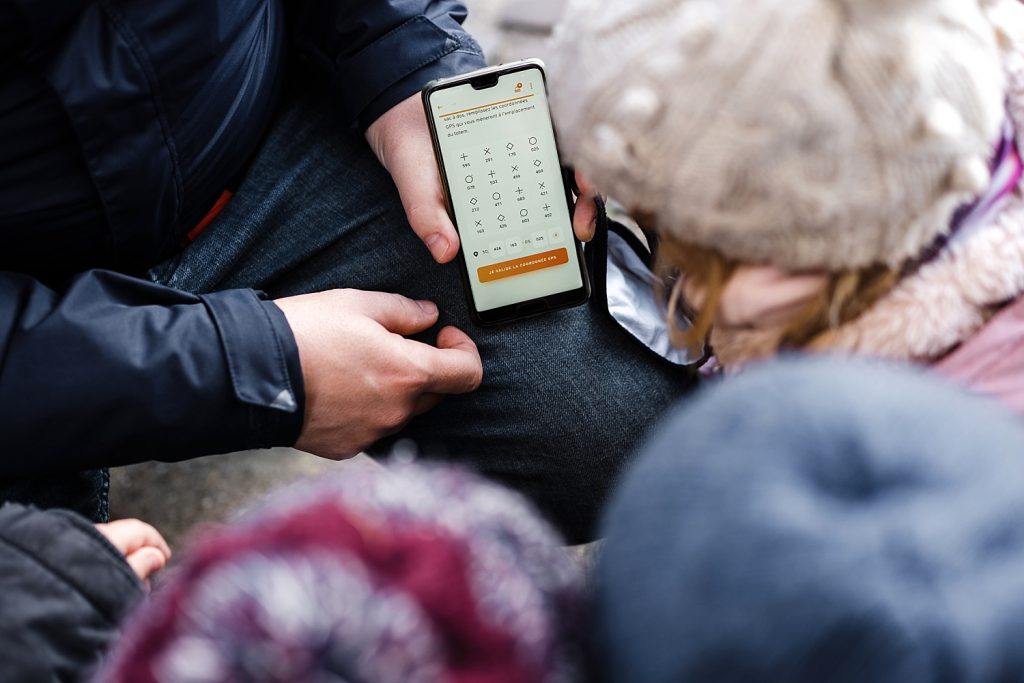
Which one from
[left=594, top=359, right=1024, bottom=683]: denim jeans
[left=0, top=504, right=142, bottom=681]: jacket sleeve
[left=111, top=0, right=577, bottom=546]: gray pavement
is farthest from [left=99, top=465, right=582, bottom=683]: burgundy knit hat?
[left=111, top=0, right=577, bottom=546]: gray pavement

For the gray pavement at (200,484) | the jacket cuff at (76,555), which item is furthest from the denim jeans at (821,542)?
the gray pavement at (200,484)

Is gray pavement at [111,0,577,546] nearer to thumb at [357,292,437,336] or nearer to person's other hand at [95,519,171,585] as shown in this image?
thumb at [357,292,437,336]

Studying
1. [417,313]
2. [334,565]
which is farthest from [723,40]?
[417,313]

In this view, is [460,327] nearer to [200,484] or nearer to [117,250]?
[117,250]

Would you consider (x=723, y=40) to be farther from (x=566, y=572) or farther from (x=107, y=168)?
(x=107, y=168)

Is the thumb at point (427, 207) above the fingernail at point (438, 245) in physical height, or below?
above

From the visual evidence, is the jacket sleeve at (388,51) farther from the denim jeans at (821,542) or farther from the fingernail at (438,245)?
the denim jeans at (821,542)

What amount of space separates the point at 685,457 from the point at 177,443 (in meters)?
0.55

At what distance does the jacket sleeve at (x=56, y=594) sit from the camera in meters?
0.57

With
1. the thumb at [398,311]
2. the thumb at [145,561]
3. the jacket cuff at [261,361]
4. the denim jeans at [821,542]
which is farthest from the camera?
the thumb at [398,311]

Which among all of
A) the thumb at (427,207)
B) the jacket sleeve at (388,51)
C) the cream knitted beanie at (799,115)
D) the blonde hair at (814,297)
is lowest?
the thumb at (427,207)

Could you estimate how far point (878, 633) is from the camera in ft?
1.17

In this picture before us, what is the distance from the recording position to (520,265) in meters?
0.94

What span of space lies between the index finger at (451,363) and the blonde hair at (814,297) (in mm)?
319
